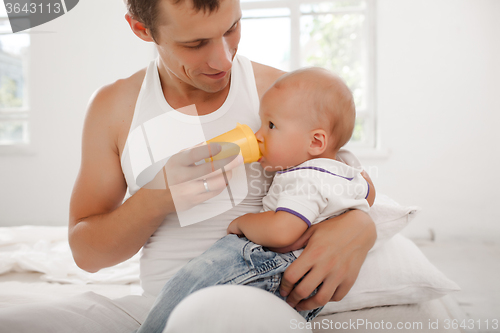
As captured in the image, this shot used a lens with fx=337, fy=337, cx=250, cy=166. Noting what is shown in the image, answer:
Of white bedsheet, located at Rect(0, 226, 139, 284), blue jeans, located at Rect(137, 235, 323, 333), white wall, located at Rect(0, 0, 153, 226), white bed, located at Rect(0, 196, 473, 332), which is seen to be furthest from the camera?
white wall, located at Rect(0, 0, 153, 226)

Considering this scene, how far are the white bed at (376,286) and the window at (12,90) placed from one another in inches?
121

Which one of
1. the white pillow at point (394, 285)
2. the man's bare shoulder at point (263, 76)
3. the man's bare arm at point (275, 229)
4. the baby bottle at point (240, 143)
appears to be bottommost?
the white pillow at point (394, 285)

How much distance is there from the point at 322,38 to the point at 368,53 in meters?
0.50

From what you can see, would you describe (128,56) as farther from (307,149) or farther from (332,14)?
(307,149)

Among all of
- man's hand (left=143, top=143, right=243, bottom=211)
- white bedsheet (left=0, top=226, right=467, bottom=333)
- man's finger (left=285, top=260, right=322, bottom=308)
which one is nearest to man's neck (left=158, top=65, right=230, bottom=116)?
man's hand (left=143, top=143, right=243, bottom=211)

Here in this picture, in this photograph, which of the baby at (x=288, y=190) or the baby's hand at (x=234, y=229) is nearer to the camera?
the baby at (x=288, y=190)

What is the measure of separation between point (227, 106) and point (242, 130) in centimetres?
16

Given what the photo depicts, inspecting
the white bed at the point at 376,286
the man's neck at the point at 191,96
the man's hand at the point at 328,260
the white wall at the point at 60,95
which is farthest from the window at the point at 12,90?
the man's hand at the point at 328,260

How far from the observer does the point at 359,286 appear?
1068mm

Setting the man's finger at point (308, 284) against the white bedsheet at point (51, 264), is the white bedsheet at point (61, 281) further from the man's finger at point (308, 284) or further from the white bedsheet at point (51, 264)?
the man's finger at point (308, 284)

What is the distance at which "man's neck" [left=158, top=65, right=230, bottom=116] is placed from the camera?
1012mm

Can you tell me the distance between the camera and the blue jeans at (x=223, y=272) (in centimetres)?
73

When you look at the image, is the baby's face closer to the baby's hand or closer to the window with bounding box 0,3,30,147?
the baby's hand

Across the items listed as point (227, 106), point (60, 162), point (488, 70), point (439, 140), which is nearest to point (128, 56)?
point (60, 162)
